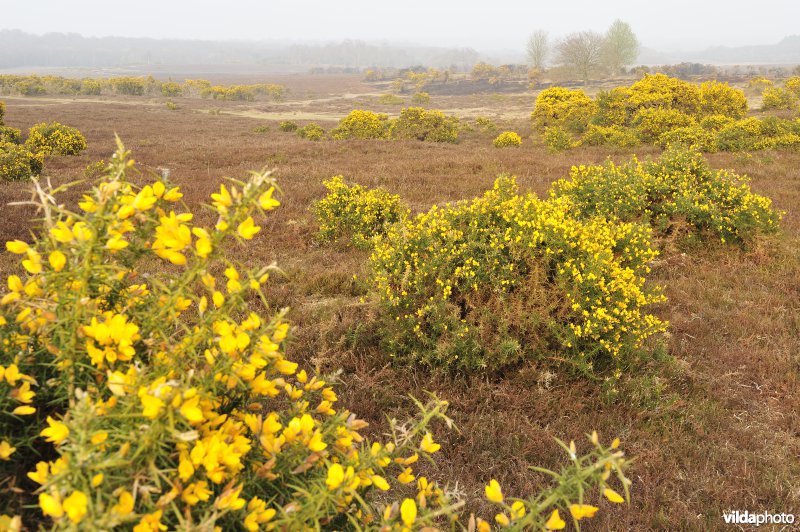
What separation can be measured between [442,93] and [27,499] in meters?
87.1

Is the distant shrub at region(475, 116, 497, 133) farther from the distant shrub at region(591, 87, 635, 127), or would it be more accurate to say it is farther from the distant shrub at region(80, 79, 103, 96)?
the distant shrub at region(80, 79, 103, 96)

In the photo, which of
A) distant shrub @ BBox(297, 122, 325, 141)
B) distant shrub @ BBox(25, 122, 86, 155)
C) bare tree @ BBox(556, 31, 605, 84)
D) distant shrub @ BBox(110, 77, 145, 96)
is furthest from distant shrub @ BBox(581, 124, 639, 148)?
distant shrub @ BBox(110, 77, 145, 96)

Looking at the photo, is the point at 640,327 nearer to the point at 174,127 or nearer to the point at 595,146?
the point at 595,146

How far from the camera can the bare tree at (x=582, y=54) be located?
73144mm

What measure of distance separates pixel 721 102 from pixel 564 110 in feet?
24.1

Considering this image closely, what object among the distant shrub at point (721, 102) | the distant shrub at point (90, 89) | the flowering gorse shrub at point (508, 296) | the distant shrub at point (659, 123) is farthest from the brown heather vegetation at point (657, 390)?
the distant shrub at point (90, 89)

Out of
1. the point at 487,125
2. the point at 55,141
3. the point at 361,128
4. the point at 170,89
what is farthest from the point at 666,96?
the point at 170,89

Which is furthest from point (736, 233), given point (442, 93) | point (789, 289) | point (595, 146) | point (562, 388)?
point (442, 93)

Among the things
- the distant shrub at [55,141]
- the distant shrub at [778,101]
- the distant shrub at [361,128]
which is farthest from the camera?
the distant shrub at [778,101]

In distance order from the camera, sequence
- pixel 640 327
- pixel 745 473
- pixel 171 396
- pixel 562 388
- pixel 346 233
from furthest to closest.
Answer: pixel 346 233 → pixel 640 327 → pixel 562 388 → pixel 745 473 → pixel 171 396

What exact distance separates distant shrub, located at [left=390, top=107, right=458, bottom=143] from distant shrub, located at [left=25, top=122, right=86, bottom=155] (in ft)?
45.1

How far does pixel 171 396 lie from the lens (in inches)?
43.0

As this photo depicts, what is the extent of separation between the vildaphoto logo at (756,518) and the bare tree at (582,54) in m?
78.2

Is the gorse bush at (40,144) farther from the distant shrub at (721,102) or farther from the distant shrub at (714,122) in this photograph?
the distant shrub at (721,102)
